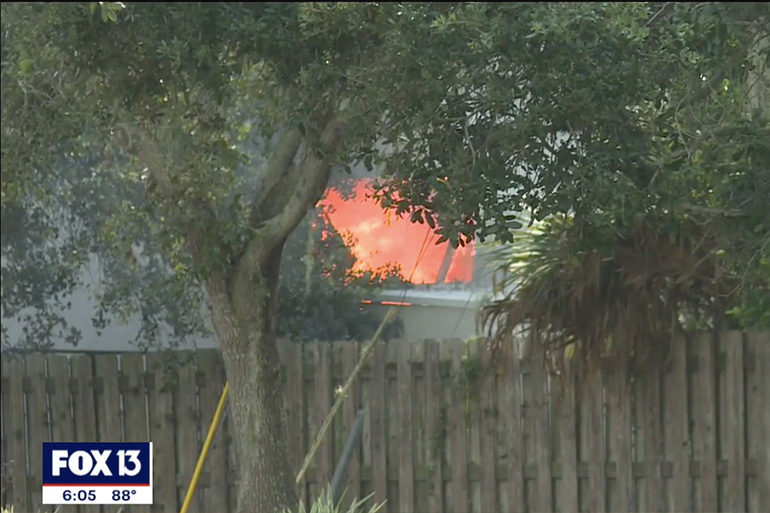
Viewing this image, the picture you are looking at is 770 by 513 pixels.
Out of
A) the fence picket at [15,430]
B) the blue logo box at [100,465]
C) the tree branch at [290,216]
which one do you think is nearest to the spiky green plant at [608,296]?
the tree branch at [290,216]

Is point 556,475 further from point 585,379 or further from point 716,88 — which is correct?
point 716,88

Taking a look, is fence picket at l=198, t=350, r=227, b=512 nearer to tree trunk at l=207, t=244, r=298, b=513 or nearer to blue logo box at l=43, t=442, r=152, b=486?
tree trunk at l=207, t=244, r=298, b=513

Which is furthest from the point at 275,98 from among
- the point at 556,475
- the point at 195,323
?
the point at 195,323

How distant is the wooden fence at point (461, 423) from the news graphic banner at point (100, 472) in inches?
99.9

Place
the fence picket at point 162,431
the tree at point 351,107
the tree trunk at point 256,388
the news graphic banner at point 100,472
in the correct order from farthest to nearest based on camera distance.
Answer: the fence picket at point 162,431, the tree trunk at point 256,388, the news graphic banner at point 100,472, the tree at point 351,107

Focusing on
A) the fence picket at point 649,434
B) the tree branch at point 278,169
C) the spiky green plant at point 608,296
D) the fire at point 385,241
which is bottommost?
the fence picket at point 649,434

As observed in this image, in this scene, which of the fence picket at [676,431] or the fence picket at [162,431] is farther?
the fence picket at [162,431]

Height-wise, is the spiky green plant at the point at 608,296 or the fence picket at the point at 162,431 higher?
the spiky green plant at the point at 608,296

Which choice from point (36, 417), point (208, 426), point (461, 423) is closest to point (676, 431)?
point (461, 423)

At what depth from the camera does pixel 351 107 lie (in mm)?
7469

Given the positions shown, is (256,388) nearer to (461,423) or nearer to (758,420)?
(461,423)

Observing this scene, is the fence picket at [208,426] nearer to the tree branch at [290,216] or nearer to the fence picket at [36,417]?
the fence picket at [36,417]

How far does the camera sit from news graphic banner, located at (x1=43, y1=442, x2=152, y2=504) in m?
7.52

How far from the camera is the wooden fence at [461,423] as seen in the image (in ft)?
34.0
